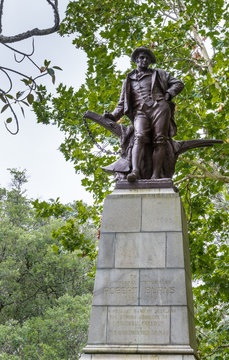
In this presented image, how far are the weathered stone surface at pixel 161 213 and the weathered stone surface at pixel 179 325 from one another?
1283mm

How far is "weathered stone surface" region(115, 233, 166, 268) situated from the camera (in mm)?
7125

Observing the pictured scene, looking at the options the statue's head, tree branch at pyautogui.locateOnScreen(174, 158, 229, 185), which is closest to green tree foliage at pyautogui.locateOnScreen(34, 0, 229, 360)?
tree branch at pyautogui.locateOnScreen(174, 158, 229, 185)

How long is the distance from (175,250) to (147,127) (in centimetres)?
236

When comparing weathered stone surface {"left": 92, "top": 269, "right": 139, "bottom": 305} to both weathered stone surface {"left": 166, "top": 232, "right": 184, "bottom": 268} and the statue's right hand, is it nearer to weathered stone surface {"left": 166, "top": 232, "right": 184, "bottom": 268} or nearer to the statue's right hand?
weathered stone surface {"left": 166, "top": 232, "right": 184, "bottom": 268}

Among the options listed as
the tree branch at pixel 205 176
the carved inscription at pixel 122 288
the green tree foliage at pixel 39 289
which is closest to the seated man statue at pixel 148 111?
the carved inscription at pixel 122 288

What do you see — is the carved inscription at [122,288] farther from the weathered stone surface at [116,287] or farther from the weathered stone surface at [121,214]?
the weathered stone surface at [121,214]

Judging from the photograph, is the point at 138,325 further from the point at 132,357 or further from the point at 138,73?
the point at 138,73

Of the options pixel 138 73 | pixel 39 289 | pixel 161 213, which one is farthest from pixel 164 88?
pixel 39 289

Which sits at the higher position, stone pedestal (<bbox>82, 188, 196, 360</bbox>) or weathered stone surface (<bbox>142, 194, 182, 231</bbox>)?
weathered stone surface (<bbox>142, 194, 182, 231</bbox>)

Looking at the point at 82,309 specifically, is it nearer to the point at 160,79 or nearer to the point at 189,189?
the point at 189,189

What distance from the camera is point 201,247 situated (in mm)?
13000

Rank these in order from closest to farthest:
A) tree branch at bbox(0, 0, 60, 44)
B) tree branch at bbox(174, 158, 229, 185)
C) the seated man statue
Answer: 1. tree branch at bbox(0, 0, 60, 44)
2. the seated man statue
3. tree branch at bbox(174, 158, 229, 185)

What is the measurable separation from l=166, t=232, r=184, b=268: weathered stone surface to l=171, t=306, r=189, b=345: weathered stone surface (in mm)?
660

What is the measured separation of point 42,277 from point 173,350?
21448 mm
